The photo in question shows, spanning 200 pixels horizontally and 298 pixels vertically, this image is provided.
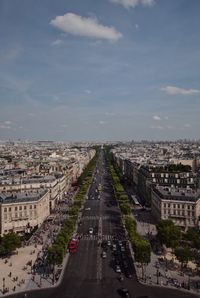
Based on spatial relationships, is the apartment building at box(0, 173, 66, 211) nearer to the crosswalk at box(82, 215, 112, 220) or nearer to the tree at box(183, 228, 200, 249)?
the crosswalk at box(82, 215, 112, 220)

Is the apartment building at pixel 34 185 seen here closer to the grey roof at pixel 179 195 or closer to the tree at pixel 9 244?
the grey roof at pixel 179 195

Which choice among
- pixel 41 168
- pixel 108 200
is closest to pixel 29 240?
pixel 108 200

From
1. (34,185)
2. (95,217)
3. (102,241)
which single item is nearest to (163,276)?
(102,241)

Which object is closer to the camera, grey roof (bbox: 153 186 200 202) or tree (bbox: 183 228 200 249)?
tree (bbox: 183 228 200 249)

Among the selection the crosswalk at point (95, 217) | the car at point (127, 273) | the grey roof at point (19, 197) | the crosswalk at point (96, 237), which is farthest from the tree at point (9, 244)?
the crosswalk at point (95, 217)

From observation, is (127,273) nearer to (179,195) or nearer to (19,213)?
(179,195)

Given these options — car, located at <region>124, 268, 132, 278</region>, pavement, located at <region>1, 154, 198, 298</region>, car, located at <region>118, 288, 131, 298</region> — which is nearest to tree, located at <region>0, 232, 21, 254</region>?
pavement, located at <region>1, 154, 198, 298</region>

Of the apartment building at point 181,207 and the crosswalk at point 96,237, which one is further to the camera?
the apartment building at point 181,207
